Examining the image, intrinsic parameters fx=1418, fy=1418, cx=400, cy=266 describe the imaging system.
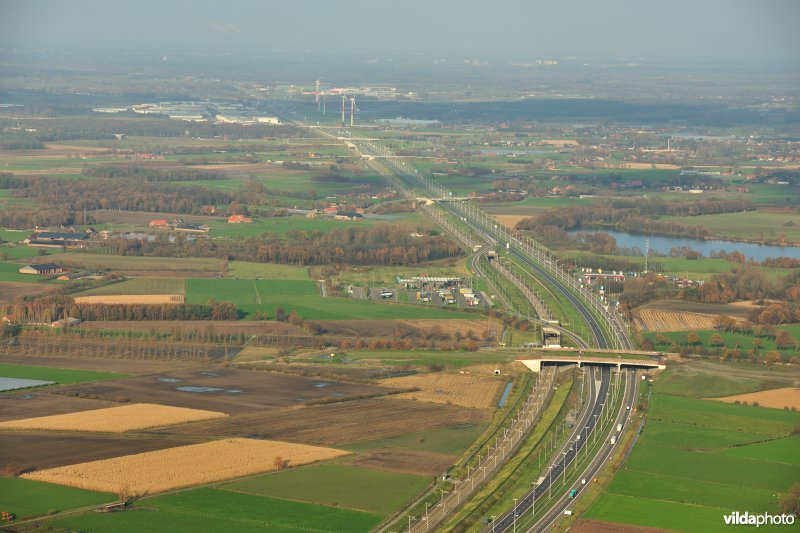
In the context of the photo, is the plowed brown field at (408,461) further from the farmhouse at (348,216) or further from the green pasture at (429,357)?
the farmhouse at (348,216)

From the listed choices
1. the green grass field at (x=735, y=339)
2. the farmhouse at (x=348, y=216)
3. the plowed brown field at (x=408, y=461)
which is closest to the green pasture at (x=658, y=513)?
the plowed brown field at (x=408, y=461)

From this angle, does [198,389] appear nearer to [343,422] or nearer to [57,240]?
[343,422]

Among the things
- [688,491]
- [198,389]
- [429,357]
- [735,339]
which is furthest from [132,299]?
[688,491]

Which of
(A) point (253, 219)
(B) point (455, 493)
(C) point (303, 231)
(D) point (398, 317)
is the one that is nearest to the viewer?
(B) point (455, 493)

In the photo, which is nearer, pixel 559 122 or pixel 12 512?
pixel 12 512

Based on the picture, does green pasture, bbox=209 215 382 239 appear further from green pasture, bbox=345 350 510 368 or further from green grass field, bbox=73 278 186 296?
green pasture, bbox=345 350 510 368

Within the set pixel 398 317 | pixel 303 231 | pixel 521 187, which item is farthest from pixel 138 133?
pixel 398 317

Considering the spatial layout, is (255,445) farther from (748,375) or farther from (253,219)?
(253,219)
